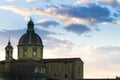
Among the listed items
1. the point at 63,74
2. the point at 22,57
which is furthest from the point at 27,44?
the point at 63,74

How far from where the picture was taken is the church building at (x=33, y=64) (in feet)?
341

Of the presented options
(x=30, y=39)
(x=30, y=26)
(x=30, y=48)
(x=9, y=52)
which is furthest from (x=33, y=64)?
(x=30, y=26)

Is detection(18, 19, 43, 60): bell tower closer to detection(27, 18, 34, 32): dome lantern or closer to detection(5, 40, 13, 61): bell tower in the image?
detection(27, 18, 34, 32): dome lantern

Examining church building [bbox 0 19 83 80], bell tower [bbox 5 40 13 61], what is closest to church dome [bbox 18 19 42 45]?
church building [bbox 0 19 83 80]

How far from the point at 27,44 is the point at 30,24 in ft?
23.3

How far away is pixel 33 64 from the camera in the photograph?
10400cm

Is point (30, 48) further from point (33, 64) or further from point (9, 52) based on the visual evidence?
point (33, 64)

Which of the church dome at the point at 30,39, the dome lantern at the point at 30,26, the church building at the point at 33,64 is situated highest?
the dome lantern at the point at 30,26

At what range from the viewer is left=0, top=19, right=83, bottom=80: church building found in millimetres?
103938

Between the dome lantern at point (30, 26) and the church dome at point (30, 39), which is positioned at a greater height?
the dome lantern at point (30, 26)

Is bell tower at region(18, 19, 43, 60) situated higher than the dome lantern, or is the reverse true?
the dome lantern

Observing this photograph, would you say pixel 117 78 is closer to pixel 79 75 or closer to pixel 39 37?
pixel 79 75

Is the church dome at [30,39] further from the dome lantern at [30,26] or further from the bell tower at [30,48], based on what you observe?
the dome lantern at [30,26]

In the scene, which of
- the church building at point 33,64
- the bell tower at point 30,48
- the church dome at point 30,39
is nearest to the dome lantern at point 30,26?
the church building at point 33,64
